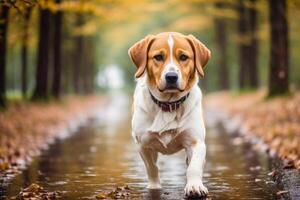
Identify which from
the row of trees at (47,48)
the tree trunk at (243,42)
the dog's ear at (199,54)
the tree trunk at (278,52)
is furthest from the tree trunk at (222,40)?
the dog's ear at (199,54)

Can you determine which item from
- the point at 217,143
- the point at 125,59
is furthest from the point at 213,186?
the point at 125,59

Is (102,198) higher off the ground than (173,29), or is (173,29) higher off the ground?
(173,29)

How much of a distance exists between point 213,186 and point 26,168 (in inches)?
129

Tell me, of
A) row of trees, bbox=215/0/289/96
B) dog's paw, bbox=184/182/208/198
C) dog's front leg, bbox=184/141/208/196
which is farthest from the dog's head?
row of trees, bbox=215/0/289/96

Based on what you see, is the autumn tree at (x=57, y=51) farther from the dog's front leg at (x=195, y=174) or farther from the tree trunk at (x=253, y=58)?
the dog's front leg at (x=195, y=174)

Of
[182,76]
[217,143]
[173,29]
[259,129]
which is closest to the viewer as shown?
[182,76]

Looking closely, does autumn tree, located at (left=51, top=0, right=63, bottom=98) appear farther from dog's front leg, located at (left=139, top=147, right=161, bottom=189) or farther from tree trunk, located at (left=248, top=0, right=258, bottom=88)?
dog's front leg, located at (left=139, top=147, right=161, bottom=189)

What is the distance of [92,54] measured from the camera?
50.2 metres

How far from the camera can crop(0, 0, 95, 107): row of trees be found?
617 inches

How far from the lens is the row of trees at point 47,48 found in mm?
15664

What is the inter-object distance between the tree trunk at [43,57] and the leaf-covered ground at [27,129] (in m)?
0.61

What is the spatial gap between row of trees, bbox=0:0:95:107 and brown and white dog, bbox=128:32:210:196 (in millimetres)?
2107

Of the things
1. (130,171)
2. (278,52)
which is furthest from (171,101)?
(278,52)

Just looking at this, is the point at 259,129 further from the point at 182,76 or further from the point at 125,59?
the point at 125,59
